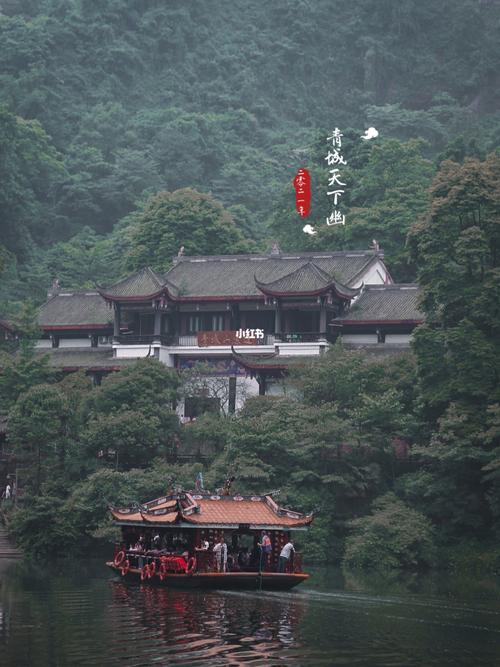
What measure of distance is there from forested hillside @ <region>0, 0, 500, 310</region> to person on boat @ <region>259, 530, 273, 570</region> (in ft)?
127

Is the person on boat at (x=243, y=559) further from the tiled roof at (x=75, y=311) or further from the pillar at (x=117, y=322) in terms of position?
the tiled roof at (x=75, y=311)

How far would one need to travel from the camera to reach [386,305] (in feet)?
185

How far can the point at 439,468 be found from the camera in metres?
44.5

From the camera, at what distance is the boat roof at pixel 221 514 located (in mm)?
34594

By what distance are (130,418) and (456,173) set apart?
1287 cm

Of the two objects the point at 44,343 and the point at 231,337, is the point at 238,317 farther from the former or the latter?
the point at 44,343

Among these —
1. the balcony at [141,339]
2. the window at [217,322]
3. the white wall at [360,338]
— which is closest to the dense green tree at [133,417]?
the balcony at [141,339]

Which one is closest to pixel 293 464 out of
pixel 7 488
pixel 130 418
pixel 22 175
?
pixel 130 418

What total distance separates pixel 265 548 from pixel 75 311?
27754 millimetres

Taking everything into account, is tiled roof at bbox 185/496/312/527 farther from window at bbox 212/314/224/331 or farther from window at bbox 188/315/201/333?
window at bbox 188/315/201/333

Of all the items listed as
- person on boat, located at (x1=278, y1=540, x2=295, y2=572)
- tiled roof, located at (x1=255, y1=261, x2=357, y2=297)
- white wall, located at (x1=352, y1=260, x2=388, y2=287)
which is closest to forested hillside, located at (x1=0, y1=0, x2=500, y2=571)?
tiled roof, located at (x1=255, y1=261, x2=357, y2=297)

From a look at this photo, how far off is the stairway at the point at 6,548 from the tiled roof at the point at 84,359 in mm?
9309

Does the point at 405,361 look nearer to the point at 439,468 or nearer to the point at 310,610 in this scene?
the point at 439,468

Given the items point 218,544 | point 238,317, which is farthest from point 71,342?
point 218,544
